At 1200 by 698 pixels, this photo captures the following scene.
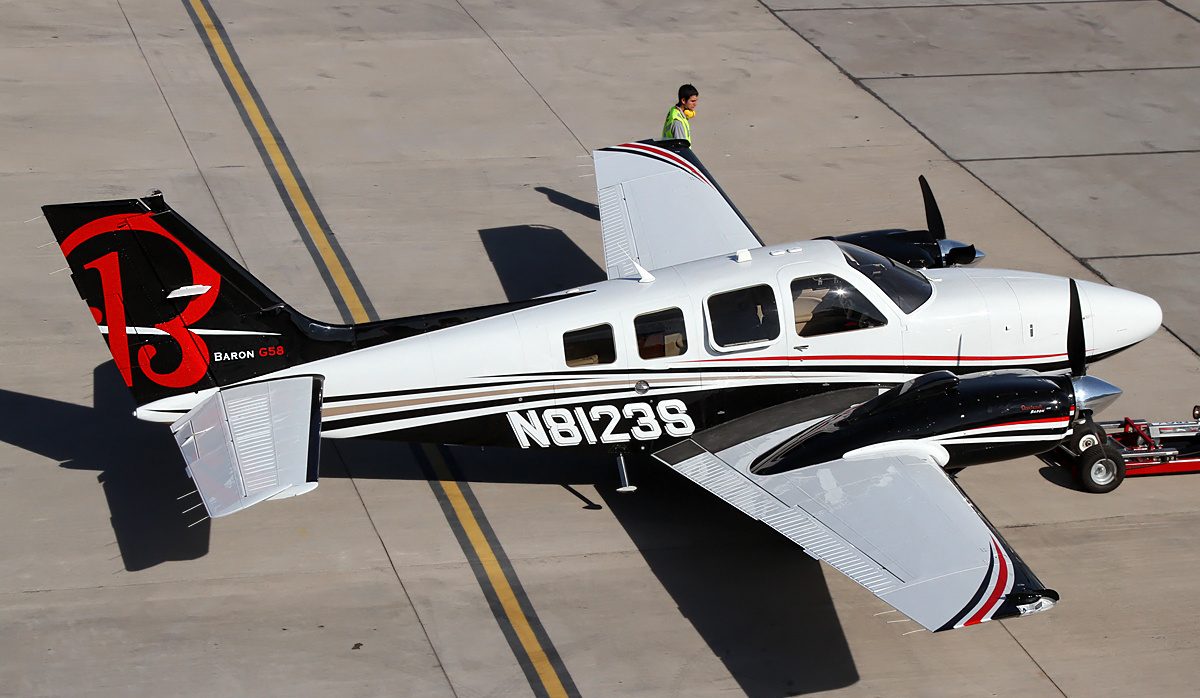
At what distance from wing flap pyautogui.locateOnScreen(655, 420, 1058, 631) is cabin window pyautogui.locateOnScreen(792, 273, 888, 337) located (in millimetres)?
1002

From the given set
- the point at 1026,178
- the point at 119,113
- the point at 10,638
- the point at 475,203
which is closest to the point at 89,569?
the point at 10,638

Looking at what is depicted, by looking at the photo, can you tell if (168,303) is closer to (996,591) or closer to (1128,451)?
(996,591)

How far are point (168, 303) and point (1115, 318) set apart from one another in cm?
952

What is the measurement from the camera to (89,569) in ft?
40.1

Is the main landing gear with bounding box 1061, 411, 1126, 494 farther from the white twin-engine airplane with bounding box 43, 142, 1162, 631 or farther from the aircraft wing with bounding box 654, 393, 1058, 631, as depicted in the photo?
the aircraft wing with bounding box 654, 393, 1058, 631

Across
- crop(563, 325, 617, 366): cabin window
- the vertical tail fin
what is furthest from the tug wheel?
the vertical tail fin

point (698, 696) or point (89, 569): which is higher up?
point (698, 696)

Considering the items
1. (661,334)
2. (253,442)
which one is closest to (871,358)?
(661,334)

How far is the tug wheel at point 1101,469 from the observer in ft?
44.2

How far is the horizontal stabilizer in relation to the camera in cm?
1049

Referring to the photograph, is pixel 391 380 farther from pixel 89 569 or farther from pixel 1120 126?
pixel 1120 126

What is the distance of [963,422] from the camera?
12.1 m

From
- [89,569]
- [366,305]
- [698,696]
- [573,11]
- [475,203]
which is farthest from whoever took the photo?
[573,11]

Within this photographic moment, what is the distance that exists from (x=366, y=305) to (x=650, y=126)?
701 cm
